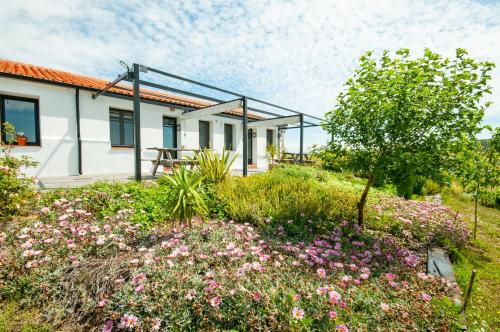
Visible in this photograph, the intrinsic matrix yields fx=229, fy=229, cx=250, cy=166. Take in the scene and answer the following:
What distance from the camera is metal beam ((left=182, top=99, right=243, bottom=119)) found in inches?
289

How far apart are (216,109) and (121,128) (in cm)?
351

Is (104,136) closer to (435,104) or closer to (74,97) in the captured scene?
(74,97)

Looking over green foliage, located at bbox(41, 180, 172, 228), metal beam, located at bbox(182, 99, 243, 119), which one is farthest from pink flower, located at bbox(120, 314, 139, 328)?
metal beam, located at bbox(182, 99, 243, 119)

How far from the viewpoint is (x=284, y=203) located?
12.2 ft

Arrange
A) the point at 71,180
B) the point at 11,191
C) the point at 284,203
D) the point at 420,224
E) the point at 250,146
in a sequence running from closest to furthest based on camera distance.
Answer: the point at 11,191, the point at 420,224, the point at 284,203, the point at 71,180, the point at 250,146

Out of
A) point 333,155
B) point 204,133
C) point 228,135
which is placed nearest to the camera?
point 333,155

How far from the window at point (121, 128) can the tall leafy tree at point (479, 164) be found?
9075 mm

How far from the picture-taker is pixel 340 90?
3.16 m

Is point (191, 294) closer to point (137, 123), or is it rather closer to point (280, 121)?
point (137, 123)

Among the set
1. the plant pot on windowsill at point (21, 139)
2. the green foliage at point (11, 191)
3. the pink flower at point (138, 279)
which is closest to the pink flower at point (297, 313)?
the pink flower at point (138, 279)

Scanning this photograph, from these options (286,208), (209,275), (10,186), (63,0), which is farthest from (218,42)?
(209,275)

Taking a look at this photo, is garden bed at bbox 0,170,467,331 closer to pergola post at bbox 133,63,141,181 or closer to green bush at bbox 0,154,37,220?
green bush at bbox 0,154,37,220

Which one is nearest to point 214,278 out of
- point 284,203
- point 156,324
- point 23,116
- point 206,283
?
point 206,283

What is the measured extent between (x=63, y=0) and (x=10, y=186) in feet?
12.0
